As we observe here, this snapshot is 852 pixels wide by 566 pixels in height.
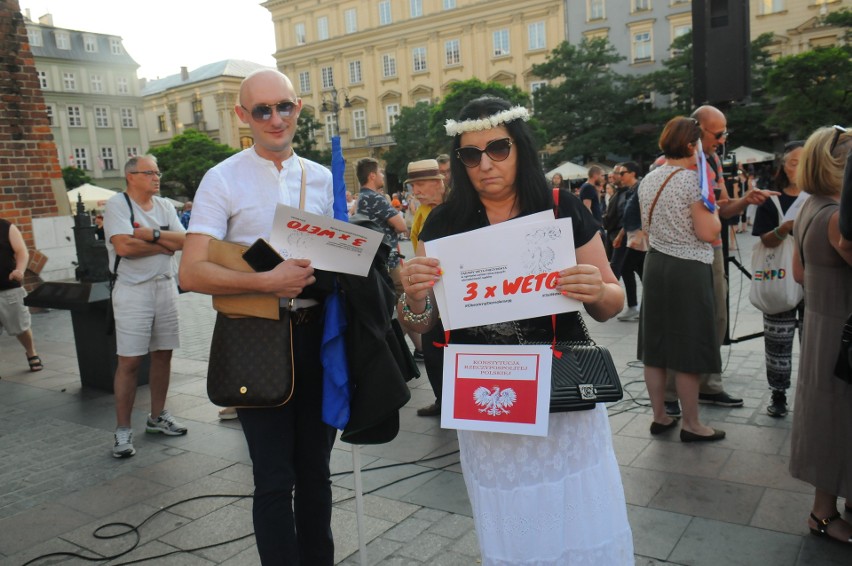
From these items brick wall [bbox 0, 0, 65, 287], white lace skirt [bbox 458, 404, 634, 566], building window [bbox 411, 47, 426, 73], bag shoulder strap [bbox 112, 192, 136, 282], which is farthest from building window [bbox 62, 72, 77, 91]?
white lace skirt [bbox 458, 404, 634, 566]

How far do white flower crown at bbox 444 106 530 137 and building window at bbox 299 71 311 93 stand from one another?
249ft

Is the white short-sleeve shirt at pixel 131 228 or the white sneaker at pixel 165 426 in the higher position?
the white short-sleeve shirt at pixel 131 228

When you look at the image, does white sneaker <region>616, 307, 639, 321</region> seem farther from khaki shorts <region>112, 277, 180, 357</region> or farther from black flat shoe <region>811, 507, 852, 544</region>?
khaki shorts <region>112, 277, 180, 357</region>

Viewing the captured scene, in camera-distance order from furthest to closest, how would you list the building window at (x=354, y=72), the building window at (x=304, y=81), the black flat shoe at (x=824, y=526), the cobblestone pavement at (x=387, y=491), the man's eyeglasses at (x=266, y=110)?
the building window at (x=304, y=81)
the building window at (x=354, y=72)
the cobblestone pavement at (x=387, y=491)
the black flat shoe at (x=824, y=526)
the man's eyeglasses at (x=266, y=110)

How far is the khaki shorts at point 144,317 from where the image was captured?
4.88 metres

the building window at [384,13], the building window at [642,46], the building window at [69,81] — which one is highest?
the building window at [384,13]

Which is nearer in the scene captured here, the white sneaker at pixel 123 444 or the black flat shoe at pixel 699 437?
the black flat shoe at pixel 699 437

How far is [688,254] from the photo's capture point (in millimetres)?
4309

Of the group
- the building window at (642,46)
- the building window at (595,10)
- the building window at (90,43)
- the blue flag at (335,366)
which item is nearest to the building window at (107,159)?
the building window at (90,43)

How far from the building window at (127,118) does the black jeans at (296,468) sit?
85.1 m

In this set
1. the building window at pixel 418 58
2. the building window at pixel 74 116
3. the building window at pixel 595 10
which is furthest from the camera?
the building window at pixel 74 116

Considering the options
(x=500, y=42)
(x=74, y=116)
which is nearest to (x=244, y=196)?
(x=500, y=42)

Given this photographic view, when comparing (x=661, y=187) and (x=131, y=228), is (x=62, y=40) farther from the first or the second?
(x=661, y=187)

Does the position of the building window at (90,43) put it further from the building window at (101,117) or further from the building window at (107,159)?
the building window at (107,159)
